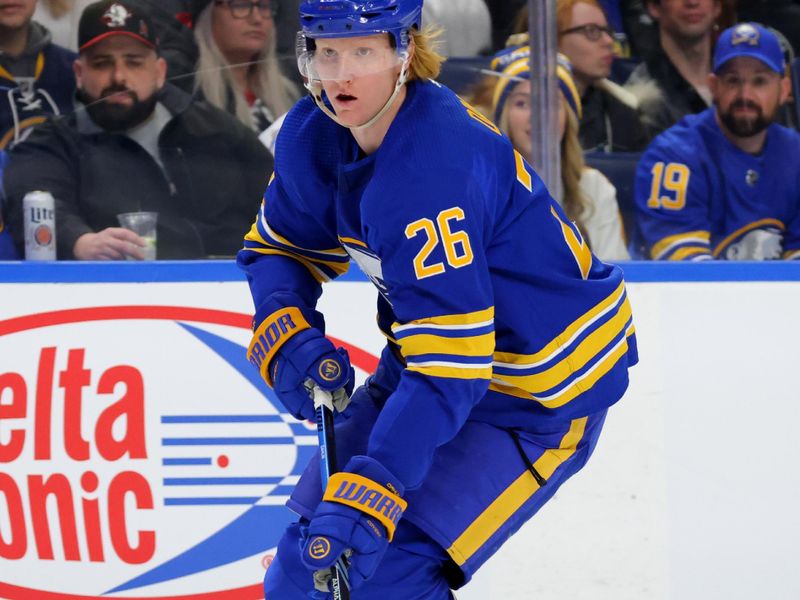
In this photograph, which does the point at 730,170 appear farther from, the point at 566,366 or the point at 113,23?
the point at 113,23

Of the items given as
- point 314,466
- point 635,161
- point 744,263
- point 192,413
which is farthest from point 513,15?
point 314,466

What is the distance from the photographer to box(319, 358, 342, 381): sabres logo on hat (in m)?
1.80

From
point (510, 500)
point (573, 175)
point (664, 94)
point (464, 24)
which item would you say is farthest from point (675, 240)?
point (510, 500)

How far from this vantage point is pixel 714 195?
2.91 metres

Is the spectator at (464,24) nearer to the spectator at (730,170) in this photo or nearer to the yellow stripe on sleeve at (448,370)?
the spectator at (730,170)

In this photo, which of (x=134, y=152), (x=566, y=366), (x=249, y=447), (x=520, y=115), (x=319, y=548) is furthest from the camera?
(x=134, y=152)

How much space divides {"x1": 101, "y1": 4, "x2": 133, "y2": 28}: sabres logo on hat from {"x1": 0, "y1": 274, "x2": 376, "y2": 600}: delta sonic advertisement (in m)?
0.71

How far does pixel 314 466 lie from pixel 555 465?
0.37m

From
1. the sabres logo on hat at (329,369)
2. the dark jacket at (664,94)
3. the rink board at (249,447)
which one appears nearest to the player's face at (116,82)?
the rink board at (249,447)

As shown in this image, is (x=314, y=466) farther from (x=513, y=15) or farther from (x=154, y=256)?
(x=513, y=15)

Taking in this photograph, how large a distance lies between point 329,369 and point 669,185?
1412 millimetres

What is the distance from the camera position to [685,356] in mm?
2557

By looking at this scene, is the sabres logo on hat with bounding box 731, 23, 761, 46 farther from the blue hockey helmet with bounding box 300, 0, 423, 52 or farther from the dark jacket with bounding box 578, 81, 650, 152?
the blue hockey helmet with bounding box 300, 0, 423, 52

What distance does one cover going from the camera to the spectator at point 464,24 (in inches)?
113
